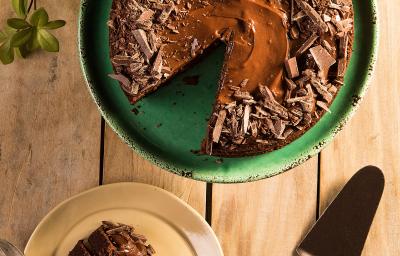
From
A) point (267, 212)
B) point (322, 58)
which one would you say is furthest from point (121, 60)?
point (267, 212)

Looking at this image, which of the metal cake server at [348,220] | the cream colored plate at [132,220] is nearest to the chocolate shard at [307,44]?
the metal cake server at [348,220]

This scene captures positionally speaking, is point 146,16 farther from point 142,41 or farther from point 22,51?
point 22,51

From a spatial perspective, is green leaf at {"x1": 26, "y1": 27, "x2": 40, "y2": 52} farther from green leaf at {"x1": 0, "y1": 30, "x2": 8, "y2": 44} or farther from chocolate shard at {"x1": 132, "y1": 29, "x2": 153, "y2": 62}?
chocolate shard at {"x1": 132, "y1": 29, "x2": 153, "y2": 62}

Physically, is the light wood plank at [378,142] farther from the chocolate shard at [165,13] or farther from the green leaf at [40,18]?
the green leaf at [40,18]

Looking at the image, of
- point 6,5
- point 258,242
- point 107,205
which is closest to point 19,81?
point 6,5

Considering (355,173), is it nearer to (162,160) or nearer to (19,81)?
(162,160)

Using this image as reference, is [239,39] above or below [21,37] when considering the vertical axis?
above
